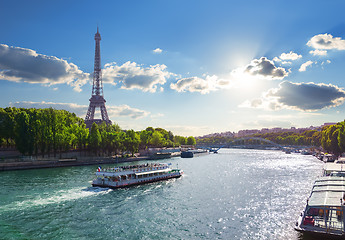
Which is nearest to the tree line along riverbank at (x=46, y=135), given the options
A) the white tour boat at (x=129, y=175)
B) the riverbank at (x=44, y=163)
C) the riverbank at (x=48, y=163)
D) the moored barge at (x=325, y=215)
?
the riverbank at (x=44, y=163)

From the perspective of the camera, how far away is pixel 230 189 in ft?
133

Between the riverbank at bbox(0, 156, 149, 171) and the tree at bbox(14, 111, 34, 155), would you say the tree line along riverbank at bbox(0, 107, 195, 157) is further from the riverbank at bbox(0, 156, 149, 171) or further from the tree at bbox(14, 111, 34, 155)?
the riverbank at bbox(0, 156, 149, 171)

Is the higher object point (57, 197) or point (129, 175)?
point (129, 175)

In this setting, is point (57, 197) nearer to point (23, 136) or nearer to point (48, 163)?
point (48, 163)

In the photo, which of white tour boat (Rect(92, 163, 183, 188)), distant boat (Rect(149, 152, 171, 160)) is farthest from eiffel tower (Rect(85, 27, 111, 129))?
white tour boat (Rect(92, 163, 183, 188))

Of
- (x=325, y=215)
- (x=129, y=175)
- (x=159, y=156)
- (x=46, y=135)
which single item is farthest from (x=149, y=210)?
(x=159, y=156)

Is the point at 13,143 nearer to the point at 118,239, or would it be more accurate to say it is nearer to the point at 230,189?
the point at 230,189

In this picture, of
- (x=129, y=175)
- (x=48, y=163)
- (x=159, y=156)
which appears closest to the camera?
(x=129, y=175)

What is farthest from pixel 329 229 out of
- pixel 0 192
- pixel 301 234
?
pixel 0 192

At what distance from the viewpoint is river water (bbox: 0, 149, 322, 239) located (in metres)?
22.5

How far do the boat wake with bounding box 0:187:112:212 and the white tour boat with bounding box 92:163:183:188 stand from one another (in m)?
2.09

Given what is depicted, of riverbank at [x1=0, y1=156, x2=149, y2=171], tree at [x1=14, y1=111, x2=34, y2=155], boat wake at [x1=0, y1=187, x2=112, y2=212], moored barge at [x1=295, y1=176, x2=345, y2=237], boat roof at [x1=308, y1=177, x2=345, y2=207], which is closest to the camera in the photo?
moored barge at [x1=295, y1=176, x2=345, y2=237]

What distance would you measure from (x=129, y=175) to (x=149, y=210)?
15685 millimetres

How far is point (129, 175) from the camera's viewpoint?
144ft
